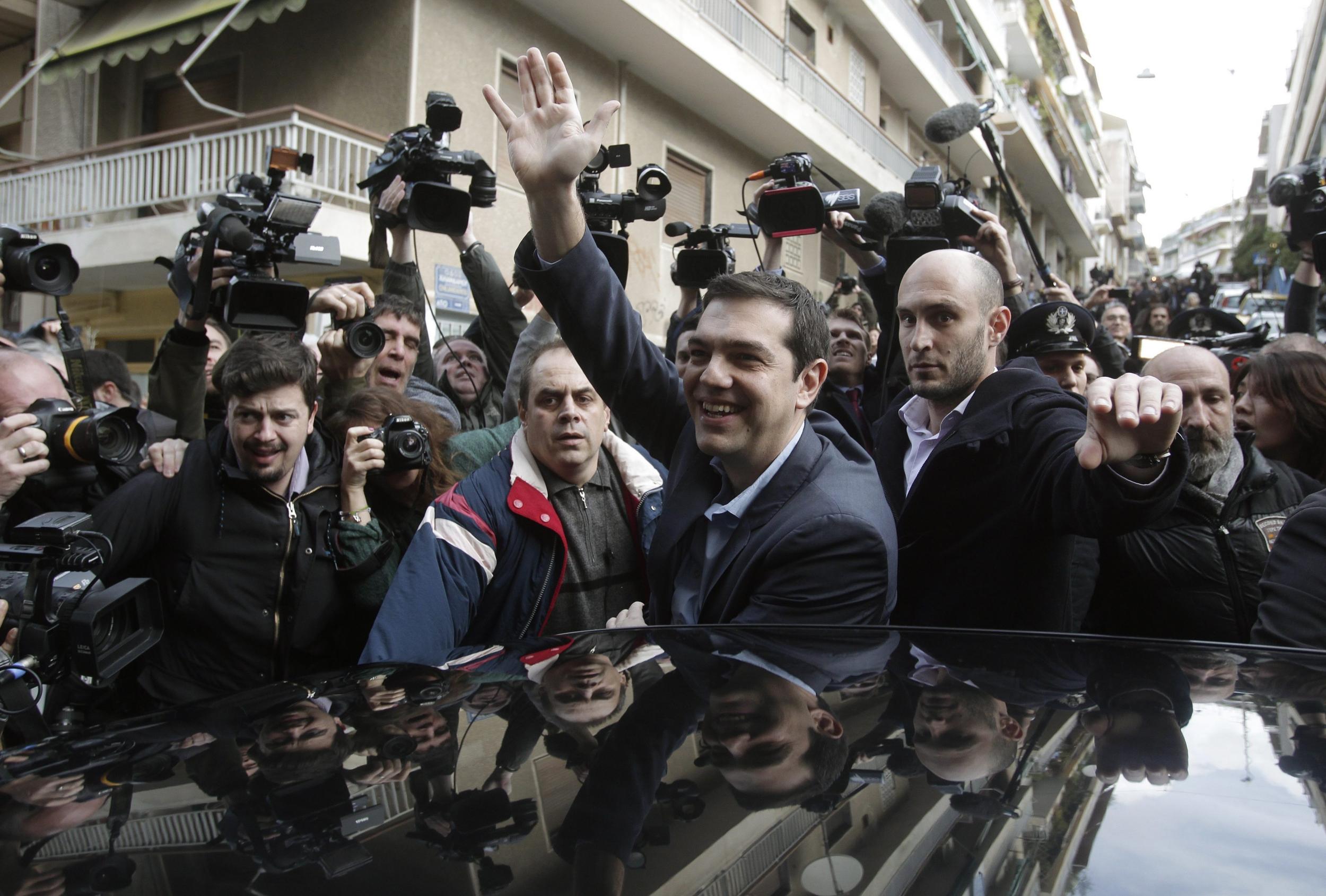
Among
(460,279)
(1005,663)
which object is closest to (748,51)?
(460,279)

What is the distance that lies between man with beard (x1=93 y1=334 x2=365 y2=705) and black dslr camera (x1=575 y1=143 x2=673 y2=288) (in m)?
1.17

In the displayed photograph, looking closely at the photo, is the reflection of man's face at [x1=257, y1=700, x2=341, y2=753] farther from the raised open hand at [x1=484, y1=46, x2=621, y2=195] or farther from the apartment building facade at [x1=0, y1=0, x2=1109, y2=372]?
the apartment building facade at [x1=0, y1=0, x2=1109, y2=372]

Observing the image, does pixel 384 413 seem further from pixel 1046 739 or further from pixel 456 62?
pixel 456 62

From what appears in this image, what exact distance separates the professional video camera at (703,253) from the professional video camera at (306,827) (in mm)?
3186

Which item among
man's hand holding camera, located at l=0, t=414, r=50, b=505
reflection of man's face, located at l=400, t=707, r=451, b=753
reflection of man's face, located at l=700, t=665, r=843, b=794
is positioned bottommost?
reflection of man's face, located at l=400, t=707, r=451, b=753

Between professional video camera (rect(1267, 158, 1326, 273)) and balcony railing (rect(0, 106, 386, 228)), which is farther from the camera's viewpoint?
balcony railing (rect(0, 106, 386, 228))

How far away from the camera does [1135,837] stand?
3.06 feet

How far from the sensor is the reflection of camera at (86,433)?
2.51 meters

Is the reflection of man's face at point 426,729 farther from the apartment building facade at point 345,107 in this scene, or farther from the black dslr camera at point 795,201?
the apartment building facade at point 345,107

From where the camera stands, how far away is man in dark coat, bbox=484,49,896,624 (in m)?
2.05

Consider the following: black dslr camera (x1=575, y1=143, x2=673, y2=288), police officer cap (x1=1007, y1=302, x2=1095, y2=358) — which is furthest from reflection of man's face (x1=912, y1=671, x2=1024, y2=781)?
police officer cap (x1=1007, y1=302, x2=1095, y2=358)

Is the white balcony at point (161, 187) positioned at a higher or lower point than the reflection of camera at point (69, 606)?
higher

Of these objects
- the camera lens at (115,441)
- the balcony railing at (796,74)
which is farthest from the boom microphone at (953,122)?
the balcony railing at (796,74)

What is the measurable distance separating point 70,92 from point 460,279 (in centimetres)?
616
